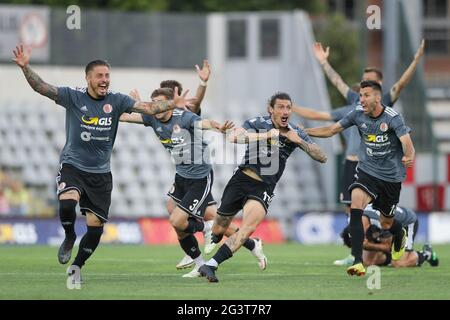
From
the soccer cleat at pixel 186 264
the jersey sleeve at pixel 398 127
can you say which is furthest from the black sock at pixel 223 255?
the jersey sleeve at pixel 398 127

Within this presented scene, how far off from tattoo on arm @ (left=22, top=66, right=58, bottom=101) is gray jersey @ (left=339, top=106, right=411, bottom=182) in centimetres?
368

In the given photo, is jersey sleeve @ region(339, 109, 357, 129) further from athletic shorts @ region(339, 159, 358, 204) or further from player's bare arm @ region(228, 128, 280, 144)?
athletic shorts @ region(339, 159, 358, 204)

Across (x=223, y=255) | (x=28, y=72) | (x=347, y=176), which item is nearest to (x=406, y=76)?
(x=347, y=176)

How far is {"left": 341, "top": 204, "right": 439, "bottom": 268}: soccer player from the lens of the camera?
1627 cm

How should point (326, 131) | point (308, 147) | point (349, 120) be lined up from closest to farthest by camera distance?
point (308, 147) → point (349, 120) → point (326, 131)

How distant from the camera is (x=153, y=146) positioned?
32188 mm

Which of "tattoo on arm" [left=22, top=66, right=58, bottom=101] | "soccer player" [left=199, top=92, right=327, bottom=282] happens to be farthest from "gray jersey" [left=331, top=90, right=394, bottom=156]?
"tattoo on arm" [left=22, top=66, right=58, bottom=101]

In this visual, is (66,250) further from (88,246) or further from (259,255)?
(259,255)

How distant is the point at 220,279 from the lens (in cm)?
1423

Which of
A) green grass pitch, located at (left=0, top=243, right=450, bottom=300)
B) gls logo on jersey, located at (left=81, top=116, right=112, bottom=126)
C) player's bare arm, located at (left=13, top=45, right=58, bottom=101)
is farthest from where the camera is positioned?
gls logo on jersey, located at (left=81, top=116, right=112, bottom=126)

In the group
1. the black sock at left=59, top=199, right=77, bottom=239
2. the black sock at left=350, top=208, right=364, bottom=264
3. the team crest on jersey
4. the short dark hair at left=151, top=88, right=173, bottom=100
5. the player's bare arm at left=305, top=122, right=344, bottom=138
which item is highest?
the short dark hair at left=151, top=88, right=173, bottom=100

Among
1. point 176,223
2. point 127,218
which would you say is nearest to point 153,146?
point 127,218

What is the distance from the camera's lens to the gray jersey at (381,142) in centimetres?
1455

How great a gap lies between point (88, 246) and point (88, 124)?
1402 millimetres
